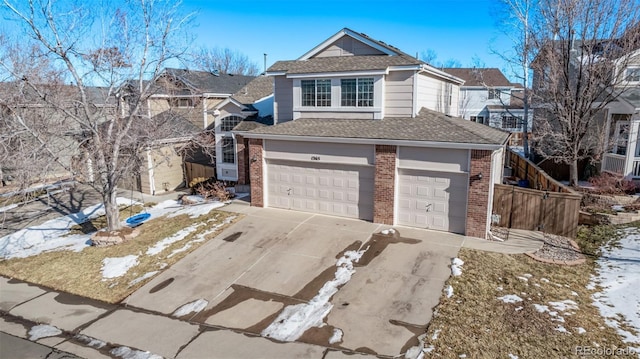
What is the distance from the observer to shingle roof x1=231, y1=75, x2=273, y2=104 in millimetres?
21875

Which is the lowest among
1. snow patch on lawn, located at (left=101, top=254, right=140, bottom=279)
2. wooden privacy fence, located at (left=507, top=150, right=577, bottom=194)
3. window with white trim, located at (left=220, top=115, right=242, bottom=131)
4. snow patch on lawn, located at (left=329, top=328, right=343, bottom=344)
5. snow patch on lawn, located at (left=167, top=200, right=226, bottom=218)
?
snow patch on lawn, located at (left=329, top=328, right=343, bottom=344)

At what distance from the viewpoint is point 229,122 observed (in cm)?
2122

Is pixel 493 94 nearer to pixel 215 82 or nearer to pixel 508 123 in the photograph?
pixel 508 123

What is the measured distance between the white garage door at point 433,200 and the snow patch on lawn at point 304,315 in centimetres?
394

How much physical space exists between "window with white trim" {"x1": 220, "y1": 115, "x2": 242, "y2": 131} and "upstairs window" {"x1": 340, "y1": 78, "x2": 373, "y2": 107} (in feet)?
23.3

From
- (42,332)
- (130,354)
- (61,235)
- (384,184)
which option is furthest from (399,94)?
(61,235)

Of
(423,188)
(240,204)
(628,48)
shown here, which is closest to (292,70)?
(240,204)

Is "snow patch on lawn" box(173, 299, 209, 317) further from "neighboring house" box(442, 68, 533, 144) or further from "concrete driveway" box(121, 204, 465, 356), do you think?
"neighboring house" box(442, 68, 533, 144)

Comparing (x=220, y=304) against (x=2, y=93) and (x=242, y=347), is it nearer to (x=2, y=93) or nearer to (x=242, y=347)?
(x=242, y=347)

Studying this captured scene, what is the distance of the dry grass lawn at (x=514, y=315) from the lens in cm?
750

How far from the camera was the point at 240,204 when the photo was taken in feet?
56.3

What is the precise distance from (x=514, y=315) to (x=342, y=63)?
Result: 11368 mm

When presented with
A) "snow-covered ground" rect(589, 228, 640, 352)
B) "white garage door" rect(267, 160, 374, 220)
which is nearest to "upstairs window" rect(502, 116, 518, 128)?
"snow-covered ground" rect(589, 228, 640, 352)

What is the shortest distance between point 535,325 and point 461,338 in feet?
5.30
